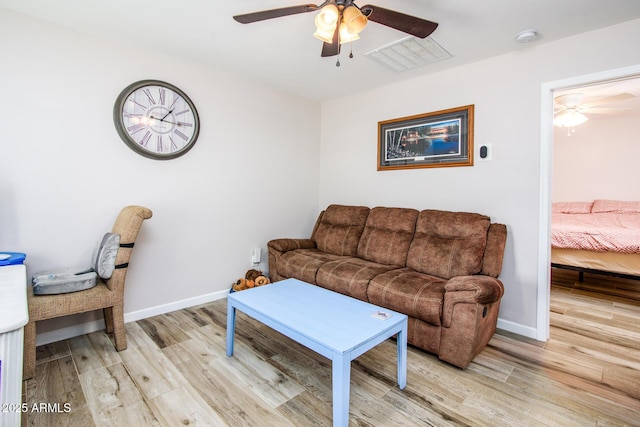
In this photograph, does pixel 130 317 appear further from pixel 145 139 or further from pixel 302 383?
pixel 302 383

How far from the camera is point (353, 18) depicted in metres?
1.57

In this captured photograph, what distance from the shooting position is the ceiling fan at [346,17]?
5.11 ft

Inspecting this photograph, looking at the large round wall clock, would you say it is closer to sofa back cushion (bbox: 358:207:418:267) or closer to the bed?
sofa back cushion (bbox: 358:207:418:267)

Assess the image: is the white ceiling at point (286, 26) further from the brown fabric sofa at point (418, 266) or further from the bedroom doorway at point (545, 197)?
the brown fabric sofa at point (418, 266)

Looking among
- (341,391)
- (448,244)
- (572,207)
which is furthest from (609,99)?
(341,391)

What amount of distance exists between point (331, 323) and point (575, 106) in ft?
14.4

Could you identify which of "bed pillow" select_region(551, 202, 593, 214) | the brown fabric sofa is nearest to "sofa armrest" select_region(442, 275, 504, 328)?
the brown fabric sofa

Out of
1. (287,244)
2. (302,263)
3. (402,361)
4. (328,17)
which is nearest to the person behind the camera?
(328,17)

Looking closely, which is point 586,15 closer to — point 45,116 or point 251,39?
point 251,39

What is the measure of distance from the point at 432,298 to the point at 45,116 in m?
3.06

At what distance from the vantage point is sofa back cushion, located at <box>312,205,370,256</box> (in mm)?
3311

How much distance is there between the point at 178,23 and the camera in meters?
2.22

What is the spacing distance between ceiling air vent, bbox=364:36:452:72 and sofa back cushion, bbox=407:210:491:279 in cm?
137

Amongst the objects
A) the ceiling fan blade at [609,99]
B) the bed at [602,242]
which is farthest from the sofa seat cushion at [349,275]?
the ceiling fan blade at [609,99]
